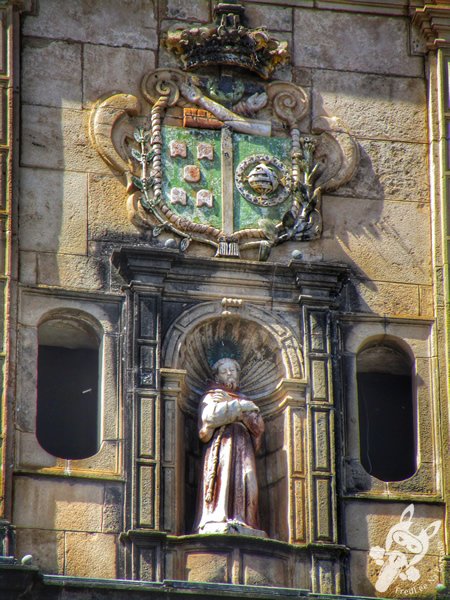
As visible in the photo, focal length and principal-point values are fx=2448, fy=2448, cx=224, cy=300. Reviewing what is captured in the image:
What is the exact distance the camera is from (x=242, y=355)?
23516mm

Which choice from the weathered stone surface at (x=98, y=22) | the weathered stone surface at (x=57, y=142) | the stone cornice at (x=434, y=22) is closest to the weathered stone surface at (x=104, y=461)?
the weathered stone surface at (x=57, y=142)

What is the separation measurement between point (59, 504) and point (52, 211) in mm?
2966

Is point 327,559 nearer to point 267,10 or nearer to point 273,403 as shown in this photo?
point 273,403

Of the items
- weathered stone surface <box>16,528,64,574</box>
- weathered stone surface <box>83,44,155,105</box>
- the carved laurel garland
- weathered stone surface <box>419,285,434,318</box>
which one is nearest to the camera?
weathered stone surface <box>16,528,64,574</box>

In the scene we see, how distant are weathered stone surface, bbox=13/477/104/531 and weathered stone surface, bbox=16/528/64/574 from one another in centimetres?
8

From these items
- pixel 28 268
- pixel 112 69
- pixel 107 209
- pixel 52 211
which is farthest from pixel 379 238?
pixel 28 268

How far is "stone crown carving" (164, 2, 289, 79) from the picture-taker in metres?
24.3

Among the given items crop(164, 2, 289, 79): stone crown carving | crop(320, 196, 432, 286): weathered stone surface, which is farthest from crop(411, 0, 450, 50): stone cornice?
crop(320, 196, 432, 286): weathered stone surface

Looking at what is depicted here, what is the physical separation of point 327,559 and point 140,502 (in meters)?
1.79

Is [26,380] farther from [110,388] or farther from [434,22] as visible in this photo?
[434,22]

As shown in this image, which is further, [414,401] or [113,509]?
[414,401]

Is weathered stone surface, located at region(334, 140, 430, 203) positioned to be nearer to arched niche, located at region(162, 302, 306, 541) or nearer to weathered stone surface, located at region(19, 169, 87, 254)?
arched niche, located at region(162, 302, 306, 541)

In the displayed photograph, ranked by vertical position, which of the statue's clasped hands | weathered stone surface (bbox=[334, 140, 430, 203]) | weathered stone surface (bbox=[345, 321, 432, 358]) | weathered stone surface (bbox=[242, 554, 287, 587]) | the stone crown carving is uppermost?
the stone crown carving

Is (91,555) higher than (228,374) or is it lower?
lower
